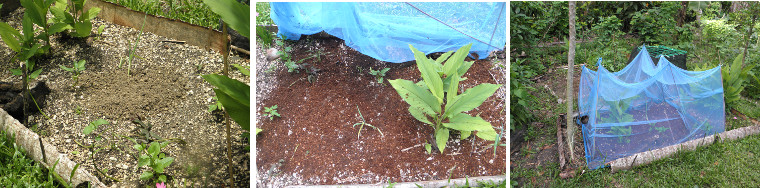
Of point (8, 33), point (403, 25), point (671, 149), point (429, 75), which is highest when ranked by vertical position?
point (8, 33)

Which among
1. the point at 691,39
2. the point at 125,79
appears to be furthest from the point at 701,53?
the point at 125,79

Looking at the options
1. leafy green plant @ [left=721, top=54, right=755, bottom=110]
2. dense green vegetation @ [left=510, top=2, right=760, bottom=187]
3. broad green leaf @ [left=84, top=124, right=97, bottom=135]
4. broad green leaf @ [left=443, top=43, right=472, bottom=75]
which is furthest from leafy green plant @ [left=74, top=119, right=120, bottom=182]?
leafy green plant @ [left=721, top=54, right=755, bottom=110]

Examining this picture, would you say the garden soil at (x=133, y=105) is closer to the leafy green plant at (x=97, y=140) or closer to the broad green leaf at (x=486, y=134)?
the leafy green plant at (x=97, y=140)

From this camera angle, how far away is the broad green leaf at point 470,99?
1.61 meters

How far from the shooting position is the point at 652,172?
3172mm

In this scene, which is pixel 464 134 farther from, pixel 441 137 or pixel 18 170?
pixel 18 170

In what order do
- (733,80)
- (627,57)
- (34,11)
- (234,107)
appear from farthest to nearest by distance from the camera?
(627,57) < (733,80) < (34,11) < (234,107)

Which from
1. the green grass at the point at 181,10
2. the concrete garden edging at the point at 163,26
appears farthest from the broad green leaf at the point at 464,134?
the green grass at the point at 181,10

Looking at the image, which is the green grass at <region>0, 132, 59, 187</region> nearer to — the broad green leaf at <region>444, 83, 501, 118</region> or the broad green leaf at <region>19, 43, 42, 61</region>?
the broad green leaf at <region>19, 43, 42, 61</region>

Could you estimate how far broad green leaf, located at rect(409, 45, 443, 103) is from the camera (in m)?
1.61

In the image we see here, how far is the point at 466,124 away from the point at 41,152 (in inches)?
86.6

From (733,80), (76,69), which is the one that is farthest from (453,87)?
(733,80)

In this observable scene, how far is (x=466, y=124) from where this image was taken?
5.36ft

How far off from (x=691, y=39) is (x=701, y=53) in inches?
5.5
